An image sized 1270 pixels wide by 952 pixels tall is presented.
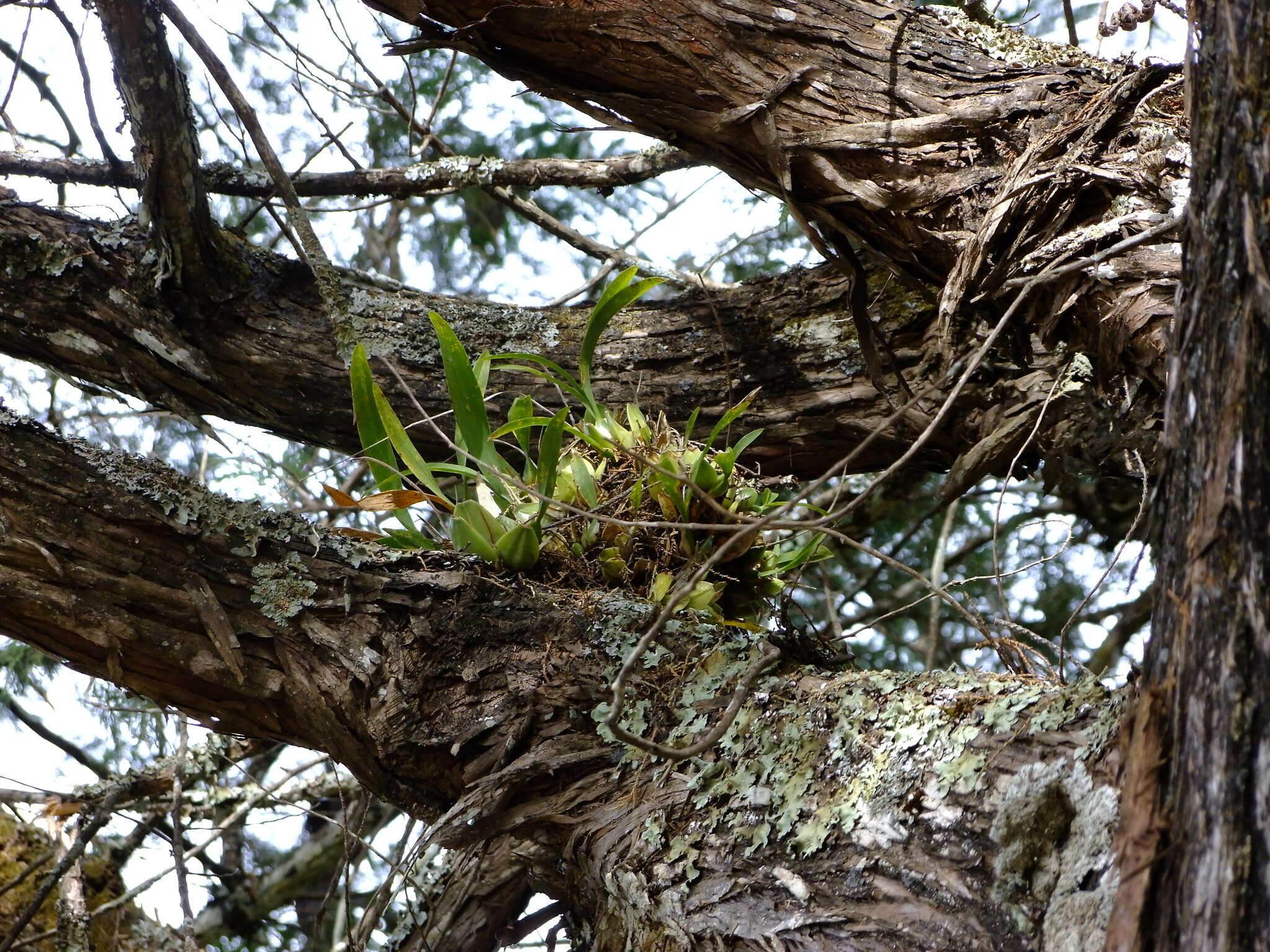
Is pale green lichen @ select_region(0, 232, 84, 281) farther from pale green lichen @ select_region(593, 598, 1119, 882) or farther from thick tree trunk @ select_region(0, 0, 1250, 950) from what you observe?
pale green lichen @ select_region(593, 598, 1119, 882)

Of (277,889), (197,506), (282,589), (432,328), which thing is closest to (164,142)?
(432,328)

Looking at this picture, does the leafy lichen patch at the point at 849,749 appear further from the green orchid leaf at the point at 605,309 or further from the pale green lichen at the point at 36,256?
the pale green lichen at the point at 36,256

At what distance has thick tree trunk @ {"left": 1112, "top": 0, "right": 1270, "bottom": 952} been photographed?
56 centimetres

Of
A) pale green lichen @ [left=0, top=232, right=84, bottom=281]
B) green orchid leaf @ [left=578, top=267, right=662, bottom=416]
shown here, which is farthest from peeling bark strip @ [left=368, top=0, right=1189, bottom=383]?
pale green lichen @ [left=0, top=232, right=84, bottom=281]

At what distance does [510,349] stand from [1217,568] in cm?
148

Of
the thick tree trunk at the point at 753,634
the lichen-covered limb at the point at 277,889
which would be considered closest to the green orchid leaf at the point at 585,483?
the thick tree trunk at the point at 753,634

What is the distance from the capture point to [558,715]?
119 cm

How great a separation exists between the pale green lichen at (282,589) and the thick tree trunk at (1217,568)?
94 cm

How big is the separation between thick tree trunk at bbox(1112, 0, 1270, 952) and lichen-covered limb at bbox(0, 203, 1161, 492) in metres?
0.95

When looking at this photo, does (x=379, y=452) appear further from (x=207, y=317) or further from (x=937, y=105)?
(x=937, y=105)

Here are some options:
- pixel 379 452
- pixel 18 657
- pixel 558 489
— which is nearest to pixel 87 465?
pixel 379 452

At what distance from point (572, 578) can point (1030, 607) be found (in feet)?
6.10

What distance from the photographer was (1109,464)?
1.69m

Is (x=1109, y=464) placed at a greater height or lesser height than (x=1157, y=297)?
greater
